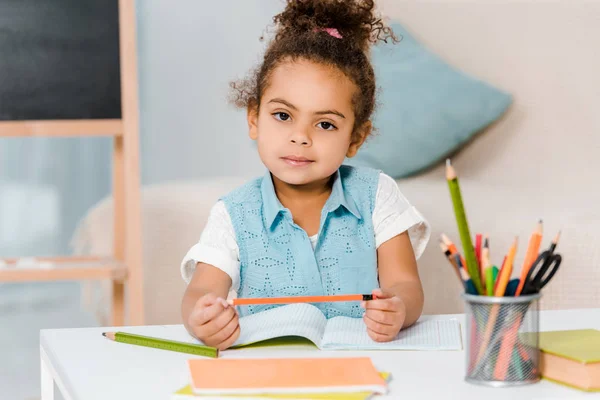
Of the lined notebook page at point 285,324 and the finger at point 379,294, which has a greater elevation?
the finger at point 379,294

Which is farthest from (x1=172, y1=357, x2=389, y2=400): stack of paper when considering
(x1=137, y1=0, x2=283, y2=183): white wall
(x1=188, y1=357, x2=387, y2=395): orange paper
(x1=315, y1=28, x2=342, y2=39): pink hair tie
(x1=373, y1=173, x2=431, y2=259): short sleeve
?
(x1=137, y1=0, x2=283, y2=183): white wall

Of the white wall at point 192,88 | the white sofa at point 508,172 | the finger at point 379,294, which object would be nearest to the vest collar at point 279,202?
the finger at point 379,294

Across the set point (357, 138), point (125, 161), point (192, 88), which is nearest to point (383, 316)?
point (357, 138)

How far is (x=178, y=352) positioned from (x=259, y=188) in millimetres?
417

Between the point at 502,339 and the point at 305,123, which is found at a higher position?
the point at 305,123

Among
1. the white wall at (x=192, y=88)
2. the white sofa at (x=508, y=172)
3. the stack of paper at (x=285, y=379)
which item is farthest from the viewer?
the white wall at (x=192, y=88)

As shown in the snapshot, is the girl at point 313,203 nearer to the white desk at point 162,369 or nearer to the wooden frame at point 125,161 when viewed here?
the white desk at point 162,369

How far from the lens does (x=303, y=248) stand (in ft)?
3.66

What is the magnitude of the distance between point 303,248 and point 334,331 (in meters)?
0.27

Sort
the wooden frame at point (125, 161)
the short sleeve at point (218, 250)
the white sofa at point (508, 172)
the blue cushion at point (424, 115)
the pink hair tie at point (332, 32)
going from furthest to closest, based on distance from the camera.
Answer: the blue cushion at point (424, 115)
the wooden frame at point (125, 161)
the white sofa at point (508, 172)
the pink hair tie at point (332, 32)
the short sleeve at point (218, 250)

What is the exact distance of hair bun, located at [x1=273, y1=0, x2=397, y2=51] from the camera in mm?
1190

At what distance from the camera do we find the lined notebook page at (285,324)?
2.64 ft

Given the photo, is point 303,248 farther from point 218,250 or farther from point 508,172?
point 508,172

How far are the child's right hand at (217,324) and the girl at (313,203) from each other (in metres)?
0.22
